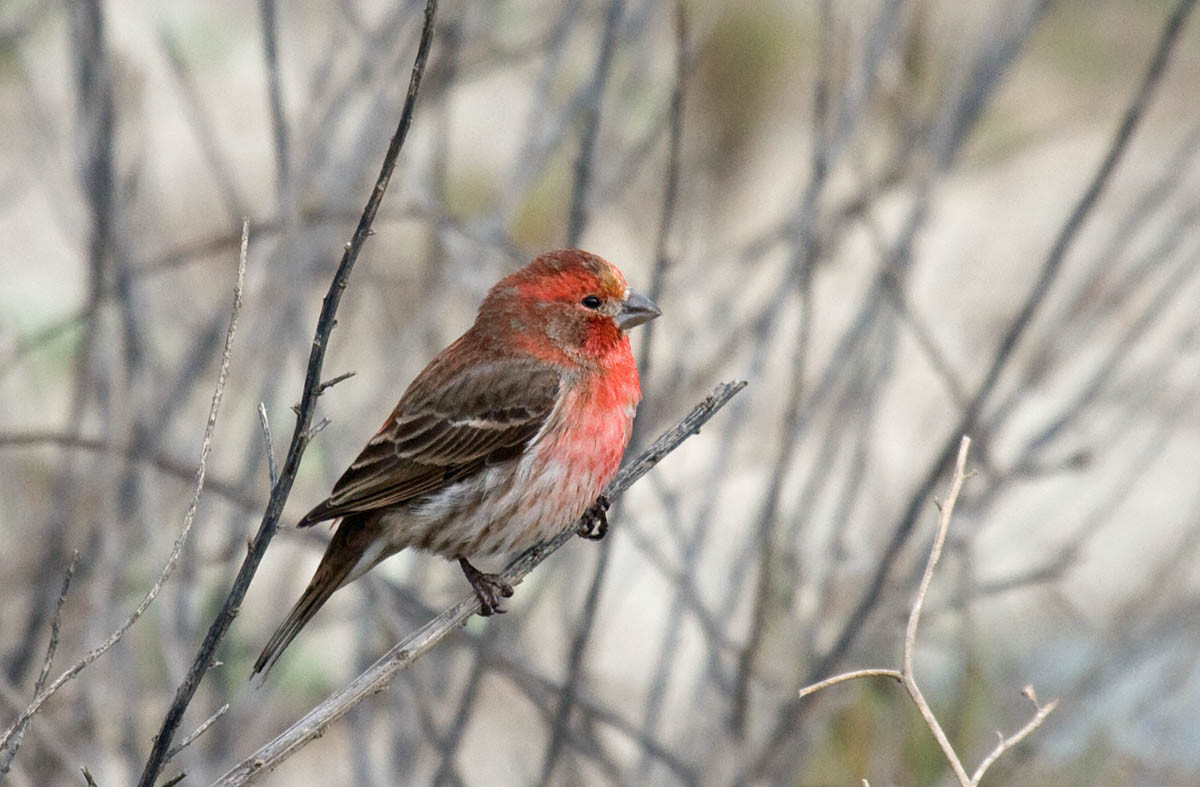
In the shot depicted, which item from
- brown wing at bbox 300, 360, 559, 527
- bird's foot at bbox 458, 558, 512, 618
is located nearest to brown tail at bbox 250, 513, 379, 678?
brown wing at bbox 300, 360, 559, 527

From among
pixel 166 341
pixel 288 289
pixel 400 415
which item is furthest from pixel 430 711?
pixel 166 341

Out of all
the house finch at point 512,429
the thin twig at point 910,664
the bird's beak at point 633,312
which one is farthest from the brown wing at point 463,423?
the thin twig at point 910,664

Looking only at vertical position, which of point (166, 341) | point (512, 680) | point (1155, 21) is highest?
point (166, 341)

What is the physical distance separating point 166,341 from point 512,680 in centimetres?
461

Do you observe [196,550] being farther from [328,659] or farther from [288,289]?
[328,659]

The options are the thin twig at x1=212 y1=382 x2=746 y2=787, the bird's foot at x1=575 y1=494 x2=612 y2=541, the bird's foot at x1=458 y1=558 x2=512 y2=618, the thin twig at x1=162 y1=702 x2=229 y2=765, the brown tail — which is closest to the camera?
the thin twig at x1=162 y1=702 x2=229 y2=765

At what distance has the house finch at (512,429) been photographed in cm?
433

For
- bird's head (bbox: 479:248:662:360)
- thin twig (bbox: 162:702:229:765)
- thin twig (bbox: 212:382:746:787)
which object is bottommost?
thin twig (bbox: 162:702:229:765)

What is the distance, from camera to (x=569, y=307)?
14.9 ft

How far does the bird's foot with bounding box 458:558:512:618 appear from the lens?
13.4 feet

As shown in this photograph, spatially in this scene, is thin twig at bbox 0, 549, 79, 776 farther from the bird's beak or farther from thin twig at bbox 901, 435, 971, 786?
the bird's beak

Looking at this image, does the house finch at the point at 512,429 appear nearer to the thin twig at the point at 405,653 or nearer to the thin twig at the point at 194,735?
the thin twig at the point at 405,653

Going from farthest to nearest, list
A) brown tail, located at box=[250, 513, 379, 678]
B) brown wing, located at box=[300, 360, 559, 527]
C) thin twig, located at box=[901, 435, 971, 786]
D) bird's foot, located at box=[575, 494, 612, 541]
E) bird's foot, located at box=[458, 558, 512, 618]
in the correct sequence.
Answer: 1. brown wing, located at box=[300, 360, 559, 527]
2. bird's foot, located at box=[575, 494, 612, 541]
3. bird's foot, located at box=[458, 558, 512, 618]
4. brown tail, located at box=[250, 513, 379, 678]
5. thin twig, located at box=[901, 435, 971, 786]

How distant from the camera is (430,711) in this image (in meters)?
4.41
